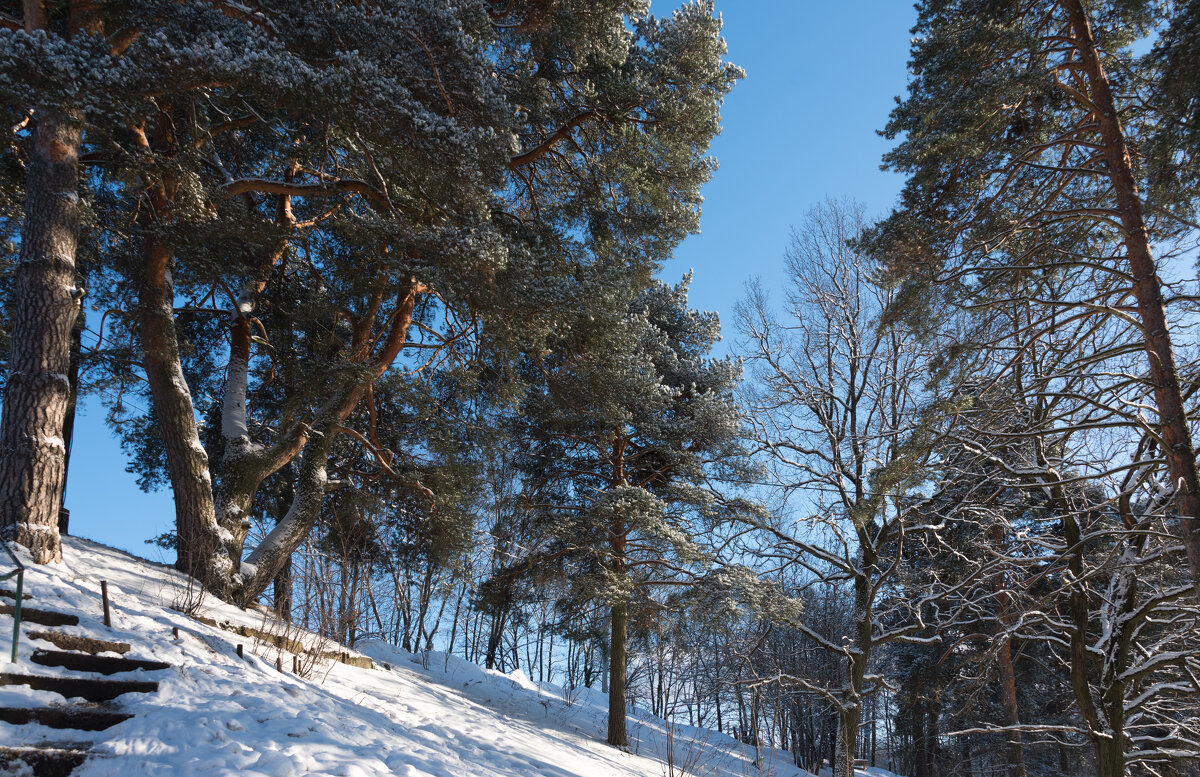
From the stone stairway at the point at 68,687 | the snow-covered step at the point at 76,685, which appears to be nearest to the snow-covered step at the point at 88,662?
the stone stairway at the point at 68,687

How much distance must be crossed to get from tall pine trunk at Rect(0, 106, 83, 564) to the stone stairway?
4.05 ft

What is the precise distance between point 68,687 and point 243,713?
970 millimetres

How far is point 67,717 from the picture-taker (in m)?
3.44

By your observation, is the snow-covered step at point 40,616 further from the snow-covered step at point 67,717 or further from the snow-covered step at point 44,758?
the snow-covered step at point 44,758

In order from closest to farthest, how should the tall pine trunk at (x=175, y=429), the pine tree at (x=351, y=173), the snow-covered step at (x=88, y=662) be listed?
the snow-covered step at (x=88, y=662) → the pine tree at (x=351, y=173) → the tall pine trunk at (x=175, y=429)

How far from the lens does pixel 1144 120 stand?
242 inches

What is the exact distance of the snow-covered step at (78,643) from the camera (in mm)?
4070

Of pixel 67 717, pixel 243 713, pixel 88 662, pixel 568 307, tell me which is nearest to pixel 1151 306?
pixel 568 307

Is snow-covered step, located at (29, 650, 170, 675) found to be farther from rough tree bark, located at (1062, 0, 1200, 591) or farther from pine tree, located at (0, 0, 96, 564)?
rough tree bark, located at (1062, 0, 1200, 591)

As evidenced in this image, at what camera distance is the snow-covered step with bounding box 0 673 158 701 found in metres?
3.60

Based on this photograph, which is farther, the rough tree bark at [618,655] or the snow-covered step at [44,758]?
the rough tree bark at [618,655]

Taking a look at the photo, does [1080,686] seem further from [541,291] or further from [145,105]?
[145,105]

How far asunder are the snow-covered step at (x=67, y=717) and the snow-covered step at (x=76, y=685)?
0.24 m

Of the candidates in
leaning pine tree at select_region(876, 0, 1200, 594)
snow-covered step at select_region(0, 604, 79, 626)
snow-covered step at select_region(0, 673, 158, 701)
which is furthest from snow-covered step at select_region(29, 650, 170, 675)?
leaning pine tree at select_region(876, 0, 1200, 594)
